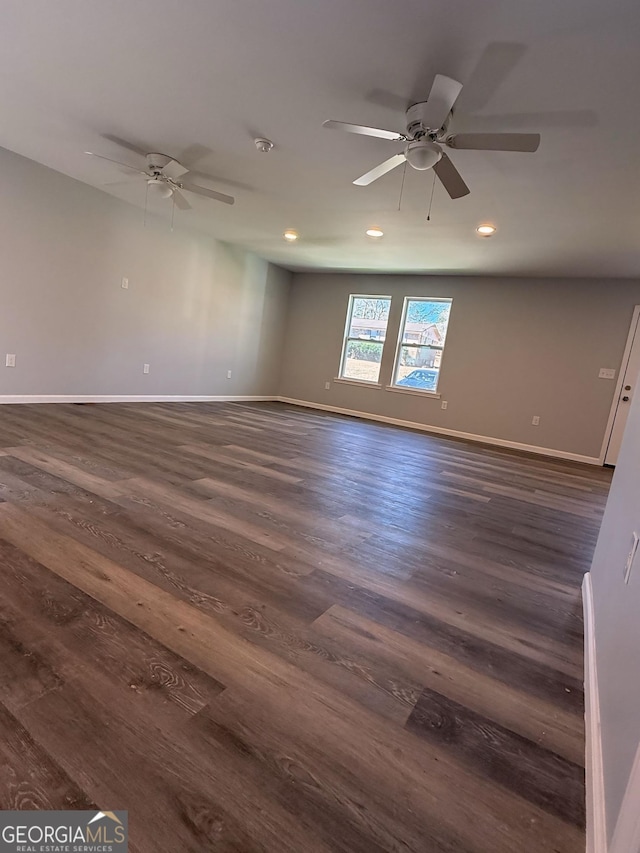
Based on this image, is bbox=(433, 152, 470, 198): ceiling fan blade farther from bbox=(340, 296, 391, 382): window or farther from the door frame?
Result: bbox=(340, 296, 391, 382): window

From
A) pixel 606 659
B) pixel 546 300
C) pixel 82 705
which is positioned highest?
pixel 546 300

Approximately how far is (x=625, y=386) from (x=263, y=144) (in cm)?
509

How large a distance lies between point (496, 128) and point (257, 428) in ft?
11.2

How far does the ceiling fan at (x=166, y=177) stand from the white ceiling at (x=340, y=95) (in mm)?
106

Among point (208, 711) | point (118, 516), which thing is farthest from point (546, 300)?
point (208, 711)

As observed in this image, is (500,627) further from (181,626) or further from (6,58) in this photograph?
(6,58)

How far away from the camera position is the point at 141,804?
2.51ft

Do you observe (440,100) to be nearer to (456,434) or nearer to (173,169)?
(173,169)

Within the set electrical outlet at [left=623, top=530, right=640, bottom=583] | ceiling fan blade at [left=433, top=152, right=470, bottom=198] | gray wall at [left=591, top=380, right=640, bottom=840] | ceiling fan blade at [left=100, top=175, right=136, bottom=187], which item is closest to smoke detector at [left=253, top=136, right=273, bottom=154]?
ceiling fan blade at [left=433, top=152, right=470, bottom=198]

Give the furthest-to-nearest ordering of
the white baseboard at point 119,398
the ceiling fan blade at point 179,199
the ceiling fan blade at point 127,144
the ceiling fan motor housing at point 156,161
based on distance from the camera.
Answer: the white baseboard at point 119,398
the ceiling fan blade at point 179,199
the ceiling fan motor housing at point 156,161
the ceiling fan blade at point 127,144

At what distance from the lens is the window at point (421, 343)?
6543 millimetres

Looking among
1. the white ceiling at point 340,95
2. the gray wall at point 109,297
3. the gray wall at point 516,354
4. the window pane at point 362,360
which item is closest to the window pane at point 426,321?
the gray wall at point 516,354

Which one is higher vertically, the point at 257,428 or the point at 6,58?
the point at 6,58

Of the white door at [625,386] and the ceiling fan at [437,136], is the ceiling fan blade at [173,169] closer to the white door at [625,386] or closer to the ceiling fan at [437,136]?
the ceiling fan at [437,136]
